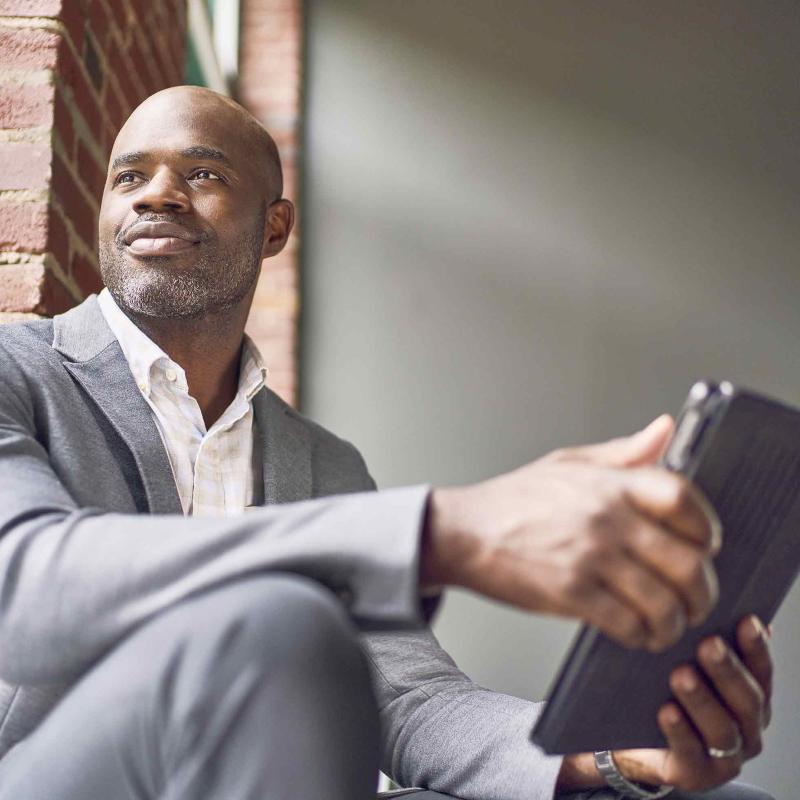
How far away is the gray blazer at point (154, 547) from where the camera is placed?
0.80m

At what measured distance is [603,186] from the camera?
385cm

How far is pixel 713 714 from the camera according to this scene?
3.48 feet

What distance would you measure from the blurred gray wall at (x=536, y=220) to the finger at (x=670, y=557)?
2876 millimetres

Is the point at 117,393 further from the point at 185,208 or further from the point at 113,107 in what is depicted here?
the point at 113,107

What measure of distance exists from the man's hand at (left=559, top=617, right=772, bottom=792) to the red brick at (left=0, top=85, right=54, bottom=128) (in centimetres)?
135

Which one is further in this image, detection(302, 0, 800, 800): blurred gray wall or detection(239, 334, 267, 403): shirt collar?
detection(302, 0, 800, 800): blurred gray wall

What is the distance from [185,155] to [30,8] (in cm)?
37

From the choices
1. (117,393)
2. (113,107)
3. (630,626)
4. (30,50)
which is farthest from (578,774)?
(113,107)

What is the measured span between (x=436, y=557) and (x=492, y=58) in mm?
3413

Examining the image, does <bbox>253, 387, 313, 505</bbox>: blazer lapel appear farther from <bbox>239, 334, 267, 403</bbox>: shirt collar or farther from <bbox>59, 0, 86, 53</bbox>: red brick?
<bbox>59, 0, 86, 53</bbox>: red brick

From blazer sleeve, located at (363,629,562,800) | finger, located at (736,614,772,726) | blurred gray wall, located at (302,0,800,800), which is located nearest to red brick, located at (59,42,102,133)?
blazer sleeve, located at (363,629,562,800)

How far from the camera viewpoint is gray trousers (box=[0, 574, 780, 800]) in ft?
2.46

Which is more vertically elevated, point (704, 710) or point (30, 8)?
point (30, 8)

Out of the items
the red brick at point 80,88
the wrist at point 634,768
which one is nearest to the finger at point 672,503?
the wrist at point 634,768
